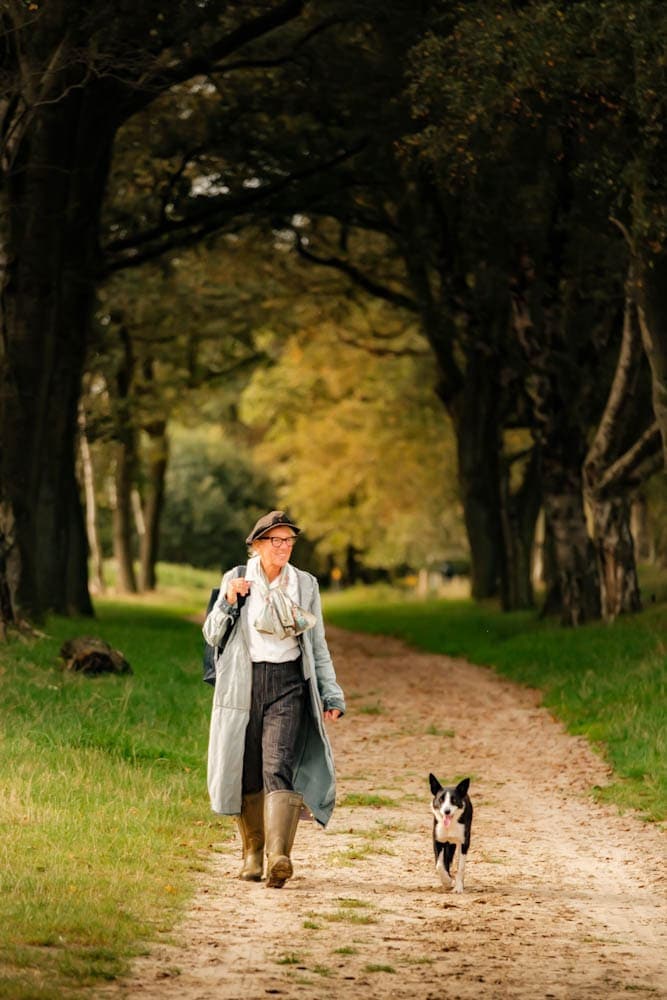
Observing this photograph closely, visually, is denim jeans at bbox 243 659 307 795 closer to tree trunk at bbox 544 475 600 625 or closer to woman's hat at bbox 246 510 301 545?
woman's hat at bbox 246 510 301 545

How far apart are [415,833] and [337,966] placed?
388 cm

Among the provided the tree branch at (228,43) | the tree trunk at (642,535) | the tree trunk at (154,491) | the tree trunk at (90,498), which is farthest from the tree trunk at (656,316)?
the tree trunk at (642,535)

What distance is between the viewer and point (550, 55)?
17.5 m

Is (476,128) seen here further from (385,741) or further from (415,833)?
(415,833)

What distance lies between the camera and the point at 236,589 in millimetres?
8992

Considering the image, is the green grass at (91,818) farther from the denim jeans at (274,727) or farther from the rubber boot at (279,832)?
the denim jeans at (274,727)

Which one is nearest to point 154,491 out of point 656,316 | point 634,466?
point 634,466

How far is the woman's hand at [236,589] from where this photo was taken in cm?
898

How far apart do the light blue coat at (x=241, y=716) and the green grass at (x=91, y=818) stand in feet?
1.99

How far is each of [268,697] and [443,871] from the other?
1349 mm

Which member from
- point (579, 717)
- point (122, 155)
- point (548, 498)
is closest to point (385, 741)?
point (579, 717)

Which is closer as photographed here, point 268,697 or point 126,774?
point 268,697

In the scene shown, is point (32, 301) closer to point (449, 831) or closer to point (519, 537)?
point (519, 537)

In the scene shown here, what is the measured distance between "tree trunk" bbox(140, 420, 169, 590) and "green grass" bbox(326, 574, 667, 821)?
12.6 m
